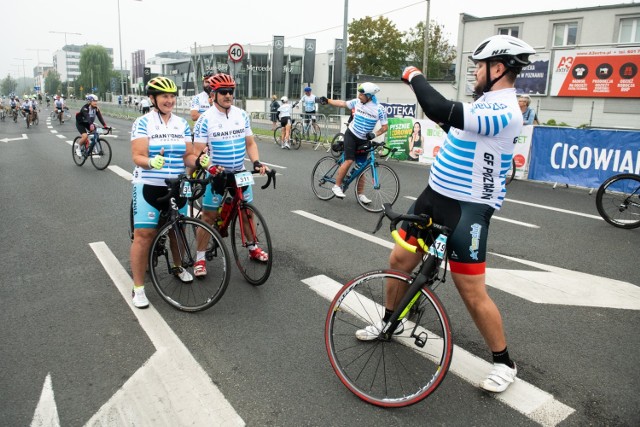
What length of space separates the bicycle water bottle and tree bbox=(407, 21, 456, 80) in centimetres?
4675

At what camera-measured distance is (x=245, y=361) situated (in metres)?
3.42

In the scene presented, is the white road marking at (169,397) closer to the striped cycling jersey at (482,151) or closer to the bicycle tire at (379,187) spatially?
the striped cycling jersey at (482,151)

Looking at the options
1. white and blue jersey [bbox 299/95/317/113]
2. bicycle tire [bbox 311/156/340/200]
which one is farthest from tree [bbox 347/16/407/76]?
bicycle tire [bbox 311/156/340/200]

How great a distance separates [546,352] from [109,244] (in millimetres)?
5170

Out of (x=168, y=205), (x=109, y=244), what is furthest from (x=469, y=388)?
(x=109, y=244)

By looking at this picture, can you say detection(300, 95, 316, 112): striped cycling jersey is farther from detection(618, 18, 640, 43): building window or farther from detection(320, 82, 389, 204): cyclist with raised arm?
detection(618, 18, 640, 43): building window

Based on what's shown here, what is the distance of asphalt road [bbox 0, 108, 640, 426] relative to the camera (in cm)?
291

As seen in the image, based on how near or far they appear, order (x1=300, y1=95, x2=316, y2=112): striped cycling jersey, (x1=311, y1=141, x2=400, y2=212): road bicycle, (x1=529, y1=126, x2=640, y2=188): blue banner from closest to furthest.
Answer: (x1=311, y1=141, x2=400, y2=212): road bicycle → (x1=529, y1=126, x2=640, y2=188): blue banner → (x1=300, y1=95, x2=316, y2=112): striped cycling jersey

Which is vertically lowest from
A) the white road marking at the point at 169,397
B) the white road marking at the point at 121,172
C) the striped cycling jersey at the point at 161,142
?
the white road marking at the point at 169,397

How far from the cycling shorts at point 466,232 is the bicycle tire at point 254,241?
2.14m

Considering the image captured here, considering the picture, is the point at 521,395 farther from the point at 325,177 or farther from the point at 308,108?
the point at 308,108

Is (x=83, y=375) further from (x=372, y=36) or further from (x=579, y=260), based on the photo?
(x=372, y=36)

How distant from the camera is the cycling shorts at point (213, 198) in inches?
197

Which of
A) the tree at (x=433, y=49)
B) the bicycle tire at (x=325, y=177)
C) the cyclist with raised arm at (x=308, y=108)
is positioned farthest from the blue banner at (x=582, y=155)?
the tree at (x=433, y=49)
